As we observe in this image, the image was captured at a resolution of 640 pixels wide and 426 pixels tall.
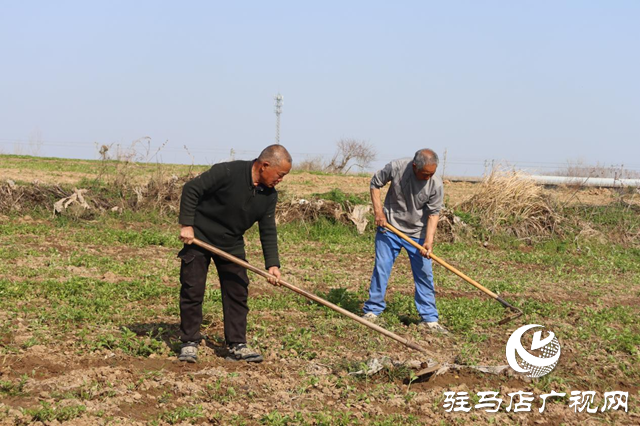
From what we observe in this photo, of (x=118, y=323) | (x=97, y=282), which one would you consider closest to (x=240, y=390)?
(x=118, y=323)

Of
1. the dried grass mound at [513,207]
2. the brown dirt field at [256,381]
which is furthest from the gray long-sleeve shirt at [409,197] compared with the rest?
the dried grass mound at [513,207]

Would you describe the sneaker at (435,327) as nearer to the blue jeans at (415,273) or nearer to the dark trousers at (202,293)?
the blue jeans at (415,273)

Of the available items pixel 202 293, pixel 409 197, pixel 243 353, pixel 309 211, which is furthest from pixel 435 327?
pixel 309 211

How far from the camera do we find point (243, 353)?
5520 millimetres

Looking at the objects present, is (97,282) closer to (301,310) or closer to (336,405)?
(301,310)

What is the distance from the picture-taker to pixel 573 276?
34.9ft

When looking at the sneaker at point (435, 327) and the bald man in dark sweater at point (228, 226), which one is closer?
the bald man in dark sweater at point (228, 226)

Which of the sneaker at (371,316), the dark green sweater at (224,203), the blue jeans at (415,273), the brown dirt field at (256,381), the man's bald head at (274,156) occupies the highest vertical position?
the man's bald head at (274,156)

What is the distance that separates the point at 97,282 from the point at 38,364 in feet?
8.91

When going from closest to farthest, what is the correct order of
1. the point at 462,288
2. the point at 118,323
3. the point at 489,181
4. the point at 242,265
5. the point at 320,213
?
the point at 242,265
the point at 118,323
the point at 462,288
the point at 320,213
the point at 489,181

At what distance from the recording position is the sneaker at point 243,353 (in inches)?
217

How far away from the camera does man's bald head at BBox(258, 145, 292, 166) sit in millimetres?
5160

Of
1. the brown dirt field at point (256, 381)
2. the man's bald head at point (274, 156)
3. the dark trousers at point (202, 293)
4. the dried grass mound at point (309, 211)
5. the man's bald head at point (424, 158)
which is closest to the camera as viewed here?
the brown dirt field at point (256, 381)

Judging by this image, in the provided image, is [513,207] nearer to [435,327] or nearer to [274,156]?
[435,327]
